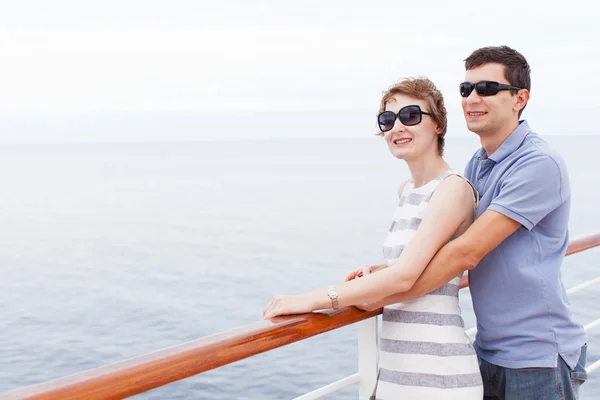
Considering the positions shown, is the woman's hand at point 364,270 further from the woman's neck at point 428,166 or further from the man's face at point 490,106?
the man's face at point 490,106

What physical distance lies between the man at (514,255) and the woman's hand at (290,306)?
199mm

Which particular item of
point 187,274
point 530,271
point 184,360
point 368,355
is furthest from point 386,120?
point 187,274

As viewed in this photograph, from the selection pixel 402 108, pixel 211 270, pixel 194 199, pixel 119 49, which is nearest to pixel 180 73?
pixel 119 49

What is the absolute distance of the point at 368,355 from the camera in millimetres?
1962

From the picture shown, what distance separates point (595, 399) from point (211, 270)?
12367 millimetres

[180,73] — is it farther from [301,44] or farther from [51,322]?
[51,322]

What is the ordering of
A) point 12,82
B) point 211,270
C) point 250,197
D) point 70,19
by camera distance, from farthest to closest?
point 12,82 → point 70,19 → point 250,197 → point 211,270

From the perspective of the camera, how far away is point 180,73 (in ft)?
Answer: 322

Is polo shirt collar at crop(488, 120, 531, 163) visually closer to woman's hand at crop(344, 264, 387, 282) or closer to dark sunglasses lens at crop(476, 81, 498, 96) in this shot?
dark sunglasses lens at crop(476, 81, 498, 96)

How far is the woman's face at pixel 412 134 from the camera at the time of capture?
1.88 metres

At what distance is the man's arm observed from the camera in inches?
68.7

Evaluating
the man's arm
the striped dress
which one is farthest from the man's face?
the man's arm

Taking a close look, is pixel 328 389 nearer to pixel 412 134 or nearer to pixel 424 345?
pixel 424 345

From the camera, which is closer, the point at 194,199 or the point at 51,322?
the point at 51,322
